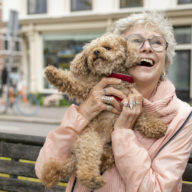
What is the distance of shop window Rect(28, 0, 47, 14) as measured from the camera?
14593 mm

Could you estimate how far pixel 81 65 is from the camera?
177cm

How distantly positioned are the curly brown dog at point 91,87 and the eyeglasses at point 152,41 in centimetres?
11

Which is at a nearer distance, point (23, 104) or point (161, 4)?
point (23, 104)

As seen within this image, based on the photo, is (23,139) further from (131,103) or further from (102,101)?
(131,103)

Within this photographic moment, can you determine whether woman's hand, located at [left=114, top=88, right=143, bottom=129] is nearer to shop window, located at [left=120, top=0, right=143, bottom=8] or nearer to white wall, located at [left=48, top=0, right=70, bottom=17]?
shop window, located at [left=120, top=0, right=143, bottom=8]

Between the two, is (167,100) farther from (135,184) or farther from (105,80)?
(135,184)

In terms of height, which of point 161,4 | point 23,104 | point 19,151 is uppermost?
point 161,4

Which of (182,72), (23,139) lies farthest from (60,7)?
(23,139)

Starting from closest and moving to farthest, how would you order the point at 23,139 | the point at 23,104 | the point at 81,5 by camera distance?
the point at 23,139 < the point at 23,104 < the point at 81,5

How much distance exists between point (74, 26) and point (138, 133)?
500 inches

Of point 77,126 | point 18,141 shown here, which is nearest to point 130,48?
point 77,126

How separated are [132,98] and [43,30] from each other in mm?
13632

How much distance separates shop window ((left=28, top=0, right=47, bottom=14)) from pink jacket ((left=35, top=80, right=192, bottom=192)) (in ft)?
45.2

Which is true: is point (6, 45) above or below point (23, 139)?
above
